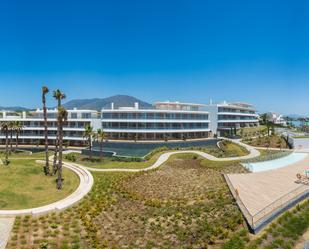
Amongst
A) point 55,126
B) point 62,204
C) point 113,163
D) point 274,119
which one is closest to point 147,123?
point 55,126

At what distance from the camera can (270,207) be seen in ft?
70.0

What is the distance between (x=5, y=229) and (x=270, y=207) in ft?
68.3

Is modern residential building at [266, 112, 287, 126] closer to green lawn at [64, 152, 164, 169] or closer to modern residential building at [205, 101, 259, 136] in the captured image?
modern residential building at [205, 101, 259, 136]

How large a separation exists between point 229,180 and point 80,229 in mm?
17606

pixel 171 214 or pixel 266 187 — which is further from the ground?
pixel 266 187

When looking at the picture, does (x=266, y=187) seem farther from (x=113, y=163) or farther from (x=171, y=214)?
(x=113, y=163)

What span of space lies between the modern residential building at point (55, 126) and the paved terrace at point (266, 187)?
48506mm

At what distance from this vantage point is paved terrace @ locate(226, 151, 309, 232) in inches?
877

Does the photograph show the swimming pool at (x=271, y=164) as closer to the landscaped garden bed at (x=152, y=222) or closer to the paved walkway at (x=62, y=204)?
the landscaped garden bed at (x=152, y=222)

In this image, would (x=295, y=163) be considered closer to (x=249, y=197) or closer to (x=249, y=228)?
(x=249, y=197)

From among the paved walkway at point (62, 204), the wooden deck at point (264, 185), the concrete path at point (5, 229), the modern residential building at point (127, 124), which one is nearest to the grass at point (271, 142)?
the modern residential building at point (127, 124)

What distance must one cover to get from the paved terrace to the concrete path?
18045 millimetres

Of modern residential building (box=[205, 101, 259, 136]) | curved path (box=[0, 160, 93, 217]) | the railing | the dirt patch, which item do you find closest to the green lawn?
curved path (box=[0, 160, 93, 217])

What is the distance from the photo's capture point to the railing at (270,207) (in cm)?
1959
